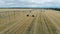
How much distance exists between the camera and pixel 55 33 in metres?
14.5

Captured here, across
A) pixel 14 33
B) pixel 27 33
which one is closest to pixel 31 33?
pixel 27 33

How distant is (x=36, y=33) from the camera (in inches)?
567

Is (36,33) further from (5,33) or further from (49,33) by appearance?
(5,33)

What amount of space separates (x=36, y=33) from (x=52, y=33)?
4.72 feet

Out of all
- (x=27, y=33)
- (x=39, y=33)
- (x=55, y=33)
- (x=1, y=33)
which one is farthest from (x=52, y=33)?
(x=1, y=33)

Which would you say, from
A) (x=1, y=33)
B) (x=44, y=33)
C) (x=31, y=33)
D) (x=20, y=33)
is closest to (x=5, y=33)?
(x=1, y=33)

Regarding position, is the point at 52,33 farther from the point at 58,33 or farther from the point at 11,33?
the point at 11,33

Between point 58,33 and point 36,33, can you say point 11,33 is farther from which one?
point 58,33

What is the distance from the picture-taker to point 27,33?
14.2 m

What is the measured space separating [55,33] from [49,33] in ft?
1.79

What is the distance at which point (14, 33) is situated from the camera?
1416cm

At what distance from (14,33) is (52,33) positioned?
11.1 ft

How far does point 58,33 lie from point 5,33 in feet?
15.5

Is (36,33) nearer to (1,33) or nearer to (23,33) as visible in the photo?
(23,33)
